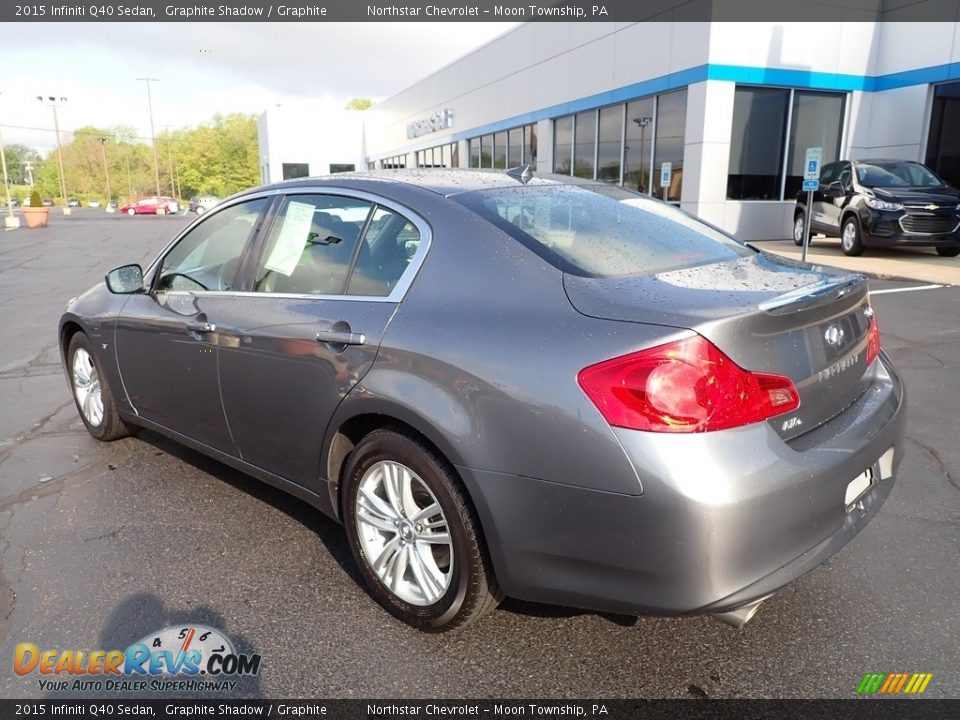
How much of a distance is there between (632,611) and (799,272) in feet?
4.69

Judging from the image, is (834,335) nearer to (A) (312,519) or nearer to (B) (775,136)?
(A) (312,519)

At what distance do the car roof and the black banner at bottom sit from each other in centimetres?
184

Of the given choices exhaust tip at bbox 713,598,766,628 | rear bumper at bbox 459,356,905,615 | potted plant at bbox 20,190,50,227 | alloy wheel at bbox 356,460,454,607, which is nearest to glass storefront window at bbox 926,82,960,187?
rear bumper at bbox 459,356,905,615

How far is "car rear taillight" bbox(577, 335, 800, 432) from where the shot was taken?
6.45 ft

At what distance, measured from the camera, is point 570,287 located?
88.7 inches

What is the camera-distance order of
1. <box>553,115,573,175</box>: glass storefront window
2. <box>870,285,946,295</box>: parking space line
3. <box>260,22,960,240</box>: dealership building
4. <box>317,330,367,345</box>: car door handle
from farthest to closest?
<box>553,115,573,175</box>: glass storefront window < <box>260,22,960,240</box>: dealership building < <box>870,285,946,295</box>: parking space line < <box>317,330,367,345</box>: car door handle

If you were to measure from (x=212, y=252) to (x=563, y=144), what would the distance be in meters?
19.9

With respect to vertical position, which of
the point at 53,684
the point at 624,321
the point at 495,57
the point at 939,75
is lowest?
the point at 53,684

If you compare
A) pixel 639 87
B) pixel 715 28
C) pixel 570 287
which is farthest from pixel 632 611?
pixel 639 87

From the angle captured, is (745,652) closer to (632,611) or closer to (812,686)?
(812,686)

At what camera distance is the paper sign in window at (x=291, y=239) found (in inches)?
124

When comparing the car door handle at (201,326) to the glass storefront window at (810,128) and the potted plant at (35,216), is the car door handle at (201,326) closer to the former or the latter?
the glass storefront window at (810,128)

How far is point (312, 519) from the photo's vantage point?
3525 mm

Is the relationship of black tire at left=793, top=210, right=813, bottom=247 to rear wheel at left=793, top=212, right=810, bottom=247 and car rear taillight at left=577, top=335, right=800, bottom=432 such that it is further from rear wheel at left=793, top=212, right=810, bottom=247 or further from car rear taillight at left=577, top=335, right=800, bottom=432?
car rear taillight at left=577, top=335, right=800, bottom=432
